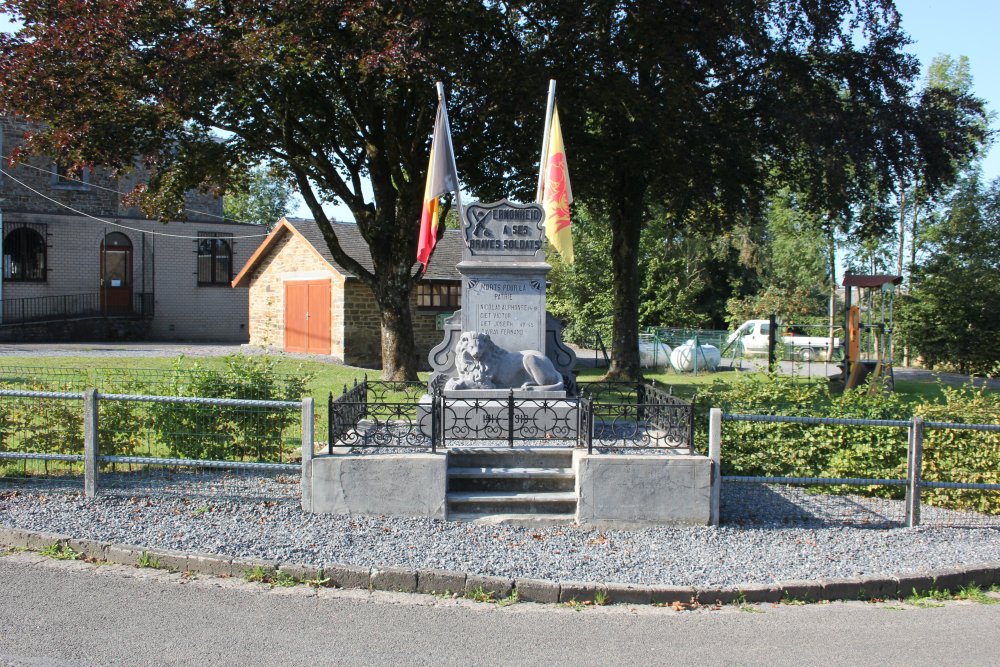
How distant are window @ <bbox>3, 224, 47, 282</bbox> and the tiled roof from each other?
11106 millimetres

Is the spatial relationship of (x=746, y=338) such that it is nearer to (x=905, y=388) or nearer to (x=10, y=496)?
(x=905, y=388)

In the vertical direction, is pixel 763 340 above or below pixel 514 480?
above

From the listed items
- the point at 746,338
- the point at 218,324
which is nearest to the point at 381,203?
the point at 218,324

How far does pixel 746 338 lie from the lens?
128 ft

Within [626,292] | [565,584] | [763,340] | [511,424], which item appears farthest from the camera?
[763,340]

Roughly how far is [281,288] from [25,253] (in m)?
11.3

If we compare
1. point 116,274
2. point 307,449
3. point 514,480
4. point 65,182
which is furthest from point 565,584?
point 65,182

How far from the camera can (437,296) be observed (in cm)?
3059

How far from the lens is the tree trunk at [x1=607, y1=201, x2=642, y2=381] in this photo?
2191 cm

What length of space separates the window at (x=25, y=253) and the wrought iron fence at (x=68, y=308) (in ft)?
3.06

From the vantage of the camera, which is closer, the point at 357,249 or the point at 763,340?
the point at 357,249

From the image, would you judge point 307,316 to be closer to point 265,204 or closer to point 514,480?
point 514,480

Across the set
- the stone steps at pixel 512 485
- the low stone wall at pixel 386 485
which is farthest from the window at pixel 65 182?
the stone steps at pixel 512 485

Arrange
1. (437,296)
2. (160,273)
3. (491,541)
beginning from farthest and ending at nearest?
(160,273)
(437,296)
(491,541)
